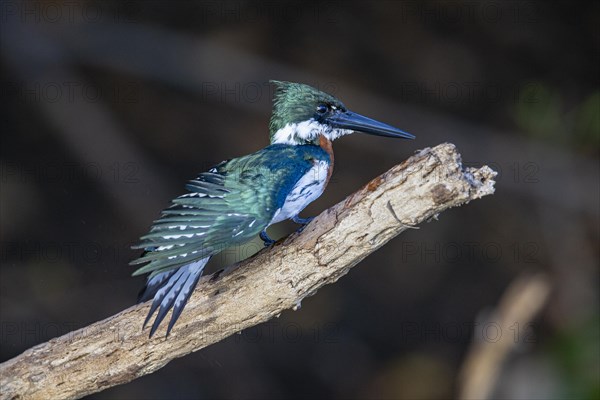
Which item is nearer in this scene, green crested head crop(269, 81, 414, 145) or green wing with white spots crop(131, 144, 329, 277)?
green wing with white spots crop(131, 144, 329, 277)

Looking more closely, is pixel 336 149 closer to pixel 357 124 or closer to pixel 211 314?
pixel 357 124

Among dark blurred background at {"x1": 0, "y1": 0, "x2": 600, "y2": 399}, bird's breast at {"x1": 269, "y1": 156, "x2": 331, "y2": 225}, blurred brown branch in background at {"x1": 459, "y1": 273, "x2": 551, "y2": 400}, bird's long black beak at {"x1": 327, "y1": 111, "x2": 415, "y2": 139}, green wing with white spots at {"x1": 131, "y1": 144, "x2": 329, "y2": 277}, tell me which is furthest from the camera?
dark blurred background at {"x1": 0, "y1": 0, "x2": 600, "y2": 399}

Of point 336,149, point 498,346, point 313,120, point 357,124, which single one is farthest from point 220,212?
point 336,149

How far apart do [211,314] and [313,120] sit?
3.37 feet

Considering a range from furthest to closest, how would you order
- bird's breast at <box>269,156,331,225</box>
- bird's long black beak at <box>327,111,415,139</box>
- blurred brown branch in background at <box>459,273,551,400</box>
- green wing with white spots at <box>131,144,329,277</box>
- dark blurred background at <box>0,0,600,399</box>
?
dark blurred background at <box>0,0,600,399</box> → blurred brown branch in background at <box>459,273,551,400</box> → bird's long black beak at <box>327,111,415,139</box> → bird's breast at <box>269,156,331,225</box> → green wing with white spots at <box>131,144,329,277</box>

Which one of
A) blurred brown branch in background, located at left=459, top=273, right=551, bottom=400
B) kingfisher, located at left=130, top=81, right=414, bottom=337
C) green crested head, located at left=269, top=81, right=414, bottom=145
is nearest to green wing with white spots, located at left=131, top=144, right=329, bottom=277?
kingfisher, located at left=130, top=81, right=414, bottom=337

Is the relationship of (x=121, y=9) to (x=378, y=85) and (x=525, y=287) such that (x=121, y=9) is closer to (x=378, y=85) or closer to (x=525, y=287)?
(x=378, y=85)

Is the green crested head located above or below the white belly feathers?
above

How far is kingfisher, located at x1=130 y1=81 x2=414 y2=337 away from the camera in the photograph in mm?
2871

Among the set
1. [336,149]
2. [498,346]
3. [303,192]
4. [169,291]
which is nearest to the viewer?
[169,291]

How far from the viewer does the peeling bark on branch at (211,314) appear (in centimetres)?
286

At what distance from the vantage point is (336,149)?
6.37m

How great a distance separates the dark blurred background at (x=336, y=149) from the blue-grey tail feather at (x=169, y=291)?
2800 mm

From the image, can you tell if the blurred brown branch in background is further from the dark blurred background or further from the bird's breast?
the bird's breast
